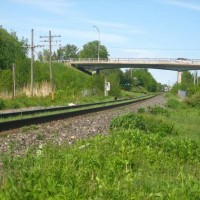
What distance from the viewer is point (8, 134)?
1253 centimetres

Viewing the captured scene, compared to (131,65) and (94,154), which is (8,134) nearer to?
(94,154)

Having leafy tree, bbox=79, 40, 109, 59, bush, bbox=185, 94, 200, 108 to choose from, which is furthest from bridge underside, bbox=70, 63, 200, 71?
leafy tree, bbox=79, 40, 109, 59

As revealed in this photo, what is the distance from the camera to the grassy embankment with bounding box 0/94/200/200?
5.80m

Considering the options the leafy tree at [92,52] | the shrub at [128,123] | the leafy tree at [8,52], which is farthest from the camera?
the leafy tree at [92,52]

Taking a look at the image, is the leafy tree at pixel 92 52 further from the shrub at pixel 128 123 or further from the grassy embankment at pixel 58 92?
the shrub at pixel 128 123

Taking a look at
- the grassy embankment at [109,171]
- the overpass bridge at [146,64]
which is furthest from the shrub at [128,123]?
the overpass bridge at [146,64]

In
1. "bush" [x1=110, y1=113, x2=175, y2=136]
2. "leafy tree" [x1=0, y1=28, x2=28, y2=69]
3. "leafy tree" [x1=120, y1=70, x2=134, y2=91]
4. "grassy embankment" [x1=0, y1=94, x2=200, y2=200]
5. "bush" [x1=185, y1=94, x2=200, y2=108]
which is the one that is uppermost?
"leafy tree" [x1=0, y1=28, x2=28, y2=69]

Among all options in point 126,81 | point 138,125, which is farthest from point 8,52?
point 126,81

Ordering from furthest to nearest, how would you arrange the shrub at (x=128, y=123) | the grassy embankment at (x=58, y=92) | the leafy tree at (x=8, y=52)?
the leafy tree at (x=8, y=52) → the grassy embankment at (x=58, y=92) → the shrub at (x=128, y=123)

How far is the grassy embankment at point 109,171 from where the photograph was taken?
19.0 ft

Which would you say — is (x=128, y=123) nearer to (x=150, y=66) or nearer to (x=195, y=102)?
(x=195, y=102)

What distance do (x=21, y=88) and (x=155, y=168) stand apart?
1714 inches

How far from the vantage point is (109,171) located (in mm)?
7332

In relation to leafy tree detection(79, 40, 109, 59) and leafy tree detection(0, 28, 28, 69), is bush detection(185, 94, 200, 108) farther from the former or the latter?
leafy tree detection(79, 40, 109, 59)
